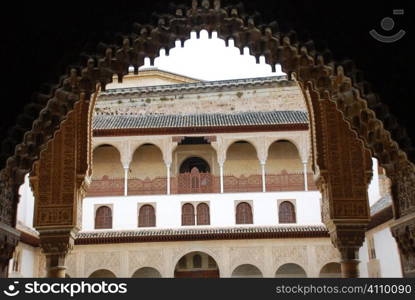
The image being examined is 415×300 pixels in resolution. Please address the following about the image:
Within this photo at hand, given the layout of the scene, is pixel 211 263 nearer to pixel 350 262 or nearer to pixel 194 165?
pixel 194 165

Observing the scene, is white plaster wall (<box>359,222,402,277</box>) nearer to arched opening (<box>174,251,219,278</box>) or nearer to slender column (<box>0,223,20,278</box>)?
arched opening (<box>174,251,219,278</box>)

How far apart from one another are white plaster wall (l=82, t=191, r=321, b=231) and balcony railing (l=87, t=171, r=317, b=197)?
0.31 meters

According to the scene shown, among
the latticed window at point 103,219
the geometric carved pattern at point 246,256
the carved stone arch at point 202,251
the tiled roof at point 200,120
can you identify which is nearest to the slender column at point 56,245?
the carved stone arch at point 202,251

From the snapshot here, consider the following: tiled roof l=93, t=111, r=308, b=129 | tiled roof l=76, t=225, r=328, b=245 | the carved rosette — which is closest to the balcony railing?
tiled roof l=76, t=225, r=328, b=245

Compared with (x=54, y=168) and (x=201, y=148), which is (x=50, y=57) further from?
(x=201, y=148)

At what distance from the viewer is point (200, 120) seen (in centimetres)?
2669

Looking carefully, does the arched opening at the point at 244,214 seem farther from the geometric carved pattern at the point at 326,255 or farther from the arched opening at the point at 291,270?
the geometric carved pattern at the point at 326,255

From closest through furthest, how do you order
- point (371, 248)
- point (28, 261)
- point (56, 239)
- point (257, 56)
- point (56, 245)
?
point (257, 56)
point (56, 239)
point (56, 245)
point (28, 261)
point (371, 248)

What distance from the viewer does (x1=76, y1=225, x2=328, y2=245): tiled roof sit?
23.2 meters

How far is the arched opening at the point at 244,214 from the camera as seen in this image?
2441 cm

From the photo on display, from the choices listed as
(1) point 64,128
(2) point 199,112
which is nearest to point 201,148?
(2) point 199,112

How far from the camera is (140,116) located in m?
28.8

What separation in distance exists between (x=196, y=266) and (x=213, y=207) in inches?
111

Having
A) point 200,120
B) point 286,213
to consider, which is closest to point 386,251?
point 286,213
